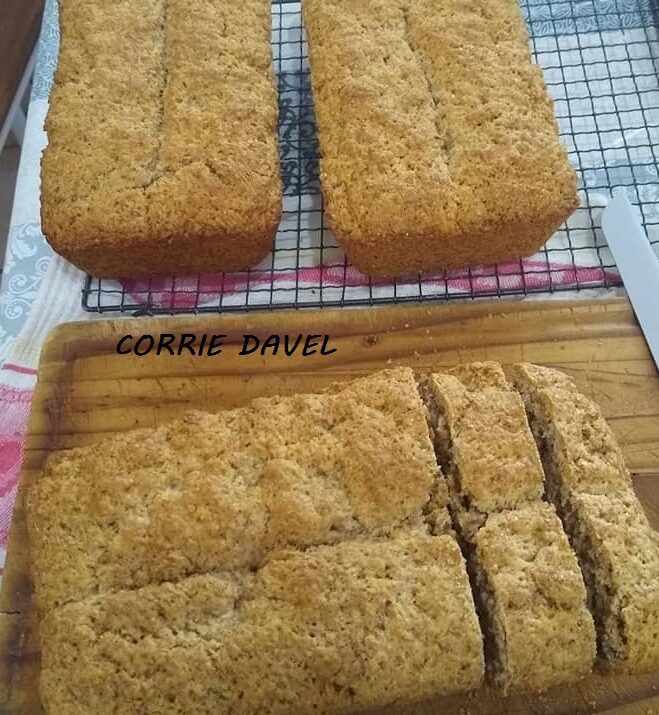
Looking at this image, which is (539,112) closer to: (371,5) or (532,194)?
(532,194)

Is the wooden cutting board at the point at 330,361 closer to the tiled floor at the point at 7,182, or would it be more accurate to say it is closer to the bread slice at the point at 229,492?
the bread slice at the point at 229,492

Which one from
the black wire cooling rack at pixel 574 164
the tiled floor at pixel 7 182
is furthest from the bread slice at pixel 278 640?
the tiled floor at pixel 7 182

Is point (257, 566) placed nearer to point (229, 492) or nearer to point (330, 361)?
point (229, 492)

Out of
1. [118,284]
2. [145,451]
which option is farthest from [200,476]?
[118,284]

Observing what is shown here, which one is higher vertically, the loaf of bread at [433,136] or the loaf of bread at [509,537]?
the loaf of bread at [433,136]

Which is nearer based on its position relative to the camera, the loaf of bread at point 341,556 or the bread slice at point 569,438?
the loaf of bread at point 341,556

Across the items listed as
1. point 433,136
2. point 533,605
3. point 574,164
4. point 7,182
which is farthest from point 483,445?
point 7,182
